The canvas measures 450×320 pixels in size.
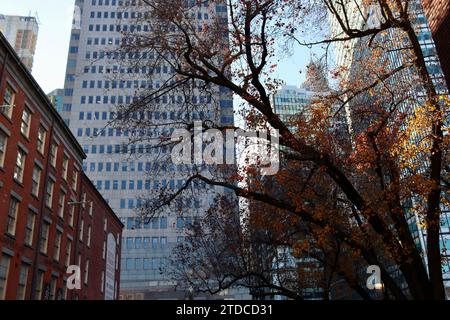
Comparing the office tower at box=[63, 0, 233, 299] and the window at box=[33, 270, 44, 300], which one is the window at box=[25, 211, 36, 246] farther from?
the office tower at box=[63, 0, 233, 299]

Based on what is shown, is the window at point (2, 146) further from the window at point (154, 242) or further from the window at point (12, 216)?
the window at point (154, 242)

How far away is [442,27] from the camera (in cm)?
1132

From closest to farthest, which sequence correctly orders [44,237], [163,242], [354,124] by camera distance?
[354,124], [44,237], [163,242]

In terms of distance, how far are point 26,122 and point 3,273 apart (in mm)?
9353

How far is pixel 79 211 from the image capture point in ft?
121

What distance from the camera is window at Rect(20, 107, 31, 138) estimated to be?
27041mm

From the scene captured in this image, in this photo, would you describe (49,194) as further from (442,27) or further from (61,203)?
(442,27)

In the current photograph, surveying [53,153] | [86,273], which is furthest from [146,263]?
[53,153]

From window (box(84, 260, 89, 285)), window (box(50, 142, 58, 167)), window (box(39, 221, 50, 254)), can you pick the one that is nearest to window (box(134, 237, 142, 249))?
window (box(84, 260, 89, 285))

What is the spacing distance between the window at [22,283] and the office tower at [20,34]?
393 feet

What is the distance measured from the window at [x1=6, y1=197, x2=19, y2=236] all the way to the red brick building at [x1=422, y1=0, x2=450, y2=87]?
73.0 ft

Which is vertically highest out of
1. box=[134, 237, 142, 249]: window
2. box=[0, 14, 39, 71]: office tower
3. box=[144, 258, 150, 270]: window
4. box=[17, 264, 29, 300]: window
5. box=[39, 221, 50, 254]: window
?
box=[0, 14, 39, 71]: office tower
